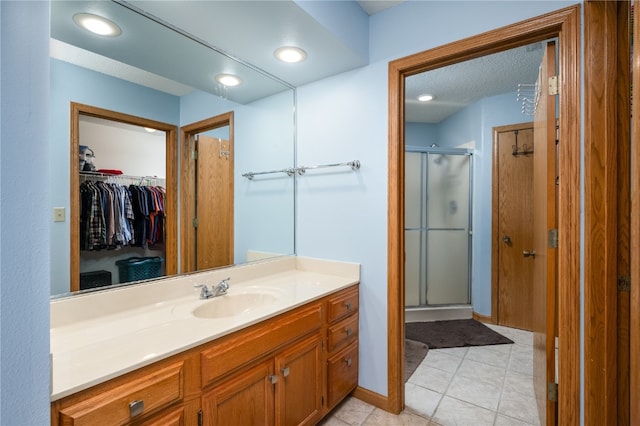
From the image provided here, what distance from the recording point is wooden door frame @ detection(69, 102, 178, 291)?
120cm

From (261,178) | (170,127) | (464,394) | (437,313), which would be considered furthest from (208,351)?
(437,313)

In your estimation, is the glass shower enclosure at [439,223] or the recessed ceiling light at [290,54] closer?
the recessed ceiling light at [290,54]

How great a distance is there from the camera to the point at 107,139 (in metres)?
1.29

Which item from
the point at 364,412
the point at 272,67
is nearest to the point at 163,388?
the point at 364,412

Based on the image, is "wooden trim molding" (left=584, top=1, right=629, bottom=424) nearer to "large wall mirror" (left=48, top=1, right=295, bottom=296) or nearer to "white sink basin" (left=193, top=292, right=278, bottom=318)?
"white sink basin" (left=193, top=292, right=278, bottom=318)

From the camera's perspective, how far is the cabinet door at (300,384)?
1.35 metres

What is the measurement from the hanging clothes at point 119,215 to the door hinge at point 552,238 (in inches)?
74.0

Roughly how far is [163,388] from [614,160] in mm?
1846

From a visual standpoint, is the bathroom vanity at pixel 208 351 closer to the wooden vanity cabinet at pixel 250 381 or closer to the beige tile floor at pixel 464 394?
the wooden vanity cabinet at pixel 250 381

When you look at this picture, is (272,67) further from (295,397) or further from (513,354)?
(513,354)

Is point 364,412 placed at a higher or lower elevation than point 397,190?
lower

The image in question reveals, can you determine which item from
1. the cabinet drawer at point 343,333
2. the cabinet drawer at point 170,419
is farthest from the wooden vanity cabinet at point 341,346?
the cabinet drawer at point 170,419

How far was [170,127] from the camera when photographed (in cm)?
155

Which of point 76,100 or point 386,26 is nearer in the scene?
point 76,100
